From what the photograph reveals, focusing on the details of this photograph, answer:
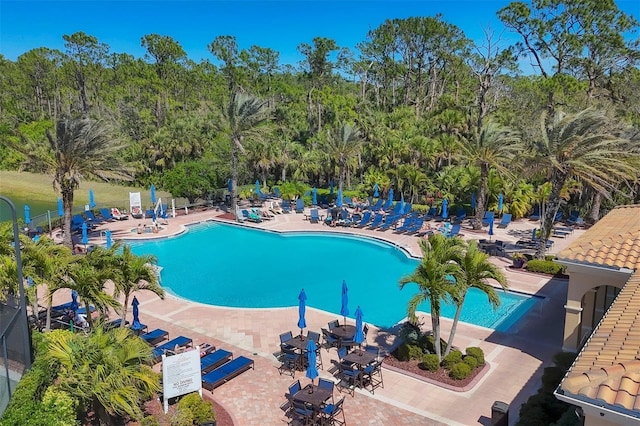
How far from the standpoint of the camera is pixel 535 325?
16.7 m

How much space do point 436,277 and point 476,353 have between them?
2.72m

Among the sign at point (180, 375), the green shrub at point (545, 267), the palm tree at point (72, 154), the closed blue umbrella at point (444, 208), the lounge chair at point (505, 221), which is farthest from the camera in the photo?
the closed blue umbrella at point (444, 208)

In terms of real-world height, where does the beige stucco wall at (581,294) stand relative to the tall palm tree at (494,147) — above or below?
below

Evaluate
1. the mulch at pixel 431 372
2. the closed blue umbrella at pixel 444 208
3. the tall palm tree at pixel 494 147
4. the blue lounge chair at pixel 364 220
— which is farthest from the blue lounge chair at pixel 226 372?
the closed blue umbrella at pixel 444 208

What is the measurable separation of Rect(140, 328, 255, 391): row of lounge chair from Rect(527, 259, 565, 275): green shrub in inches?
561

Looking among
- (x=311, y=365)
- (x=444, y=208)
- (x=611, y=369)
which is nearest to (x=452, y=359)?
(x=311, y=365)

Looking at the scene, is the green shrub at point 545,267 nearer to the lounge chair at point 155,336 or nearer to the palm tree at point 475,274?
the palm tree at point 475,274

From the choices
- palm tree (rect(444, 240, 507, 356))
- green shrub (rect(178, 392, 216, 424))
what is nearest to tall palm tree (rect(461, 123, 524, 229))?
Answer: palm tree (rect(444, 240, 507, 356))

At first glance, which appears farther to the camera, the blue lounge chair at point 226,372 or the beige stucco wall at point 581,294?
the beige stucco wall at point 581,294

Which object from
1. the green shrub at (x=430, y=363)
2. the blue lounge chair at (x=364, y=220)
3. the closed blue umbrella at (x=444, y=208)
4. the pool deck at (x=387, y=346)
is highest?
the closed blue umbrella at (x=444, y=208)

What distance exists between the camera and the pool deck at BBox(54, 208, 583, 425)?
11547mm

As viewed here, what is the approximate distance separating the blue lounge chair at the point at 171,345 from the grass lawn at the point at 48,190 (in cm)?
2792

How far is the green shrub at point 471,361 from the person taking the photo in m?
13.2

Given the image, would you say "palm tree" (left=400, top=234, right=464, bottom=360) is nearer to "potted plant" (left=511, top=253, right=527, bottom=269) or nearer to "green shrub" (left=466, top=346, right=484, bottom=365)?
"green shrub" (left=466, top=346, right=484, bottom=365)
